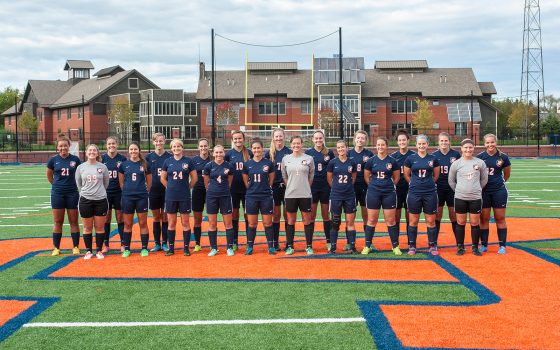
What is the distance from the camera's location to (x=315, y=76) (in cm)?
5341

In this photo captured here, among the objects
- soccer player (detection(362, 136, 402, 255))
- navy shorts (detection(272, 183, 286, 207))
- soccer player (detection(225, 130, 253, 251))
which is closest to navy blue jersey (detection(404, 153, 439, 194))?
soccer player (detection(362, 136, 402, 255))

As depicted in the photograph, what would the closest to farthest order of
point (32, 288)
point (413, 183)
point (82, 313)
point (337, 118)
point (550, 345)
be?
point (550, 345) < point (82, 313) < point (32, 288) < point (413, 183) < point (337, 118)

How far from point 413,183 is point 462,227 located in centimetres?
100

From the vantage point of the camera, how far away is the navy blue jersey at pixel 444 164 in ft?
28.2

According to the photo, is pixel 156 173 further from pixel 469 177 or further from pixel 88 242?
pixel 469 177

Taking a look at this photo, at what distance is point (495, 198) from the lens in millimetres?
8359

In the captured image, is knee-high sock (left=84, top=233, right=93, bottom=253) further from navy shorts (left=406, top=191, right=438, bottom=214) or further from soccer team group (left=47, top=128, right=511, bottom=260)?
navy shorts (left=406, top=191, right=438, bottom=214)

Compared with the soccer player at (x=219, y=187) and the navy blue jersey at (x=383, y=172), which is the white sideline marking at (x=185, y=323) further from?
the navy blue jersey at (x=383, y=172)

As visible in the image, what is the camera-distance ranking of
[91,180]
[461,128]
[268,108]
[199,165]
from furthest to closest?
[268,108], [461,128], [199,165], [91,180]

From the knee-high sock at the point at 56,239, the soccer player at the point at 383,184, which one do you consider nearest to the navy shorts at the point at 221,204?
the soccer player at the point at 383,184

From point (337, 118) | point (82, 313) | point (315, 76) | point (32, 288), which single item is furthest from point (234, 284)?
point (315, 76)

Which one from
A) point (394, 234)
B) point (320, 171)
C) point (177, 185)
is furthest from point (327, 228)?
point (177, 185)

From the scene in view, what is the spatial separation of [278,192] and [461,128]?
4861 cm

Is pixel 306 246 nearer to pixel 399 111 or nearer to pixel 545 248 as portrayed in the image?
pixel 545 248
